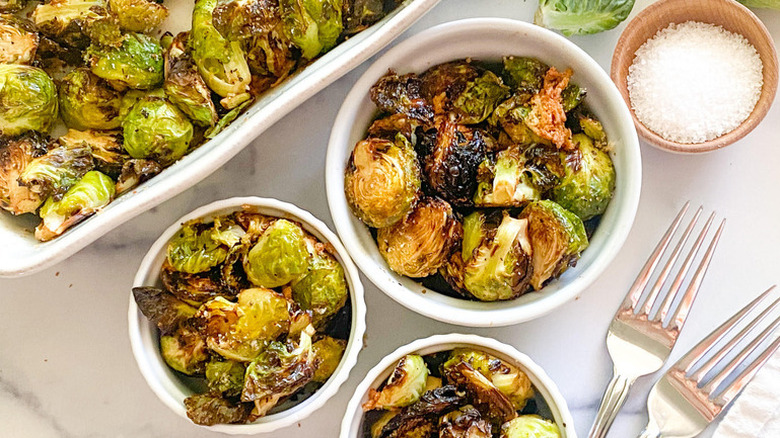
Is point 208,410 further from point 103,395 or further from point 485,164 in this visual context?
point 485,164

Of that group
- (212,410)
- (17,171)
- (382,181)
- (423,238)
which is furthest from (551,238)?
(17,171)

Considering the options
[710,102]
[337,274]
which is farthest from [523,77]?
[337,274]

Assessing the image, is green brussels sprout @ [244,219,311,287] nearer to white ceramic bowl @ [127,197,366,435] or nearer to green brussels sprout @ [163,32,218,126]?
white ceramic bowl @ [127,197,366,435]

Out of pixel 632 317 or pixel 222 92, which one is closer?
pixel 222 92

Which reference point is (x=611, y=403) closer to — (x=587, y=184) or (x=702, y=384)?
(x=702, y=384)

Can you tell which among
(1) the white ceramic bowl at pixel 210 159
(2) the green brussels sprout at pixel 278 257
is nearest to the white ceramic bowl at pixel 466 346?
(2) the green brussels sprout at pixel 278 257

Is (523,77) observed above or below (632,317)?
above

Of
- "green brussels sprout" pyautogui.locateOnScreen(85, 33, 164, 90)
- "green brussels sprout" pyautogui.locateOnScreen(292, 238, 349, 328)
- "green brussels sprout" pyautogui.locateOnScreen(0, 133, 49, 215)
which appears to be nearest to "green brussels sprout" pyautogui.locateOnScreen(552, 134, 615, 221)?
"green brussels sprout" pyautogui.locateOnScreen(292, 238, 349, 328)
